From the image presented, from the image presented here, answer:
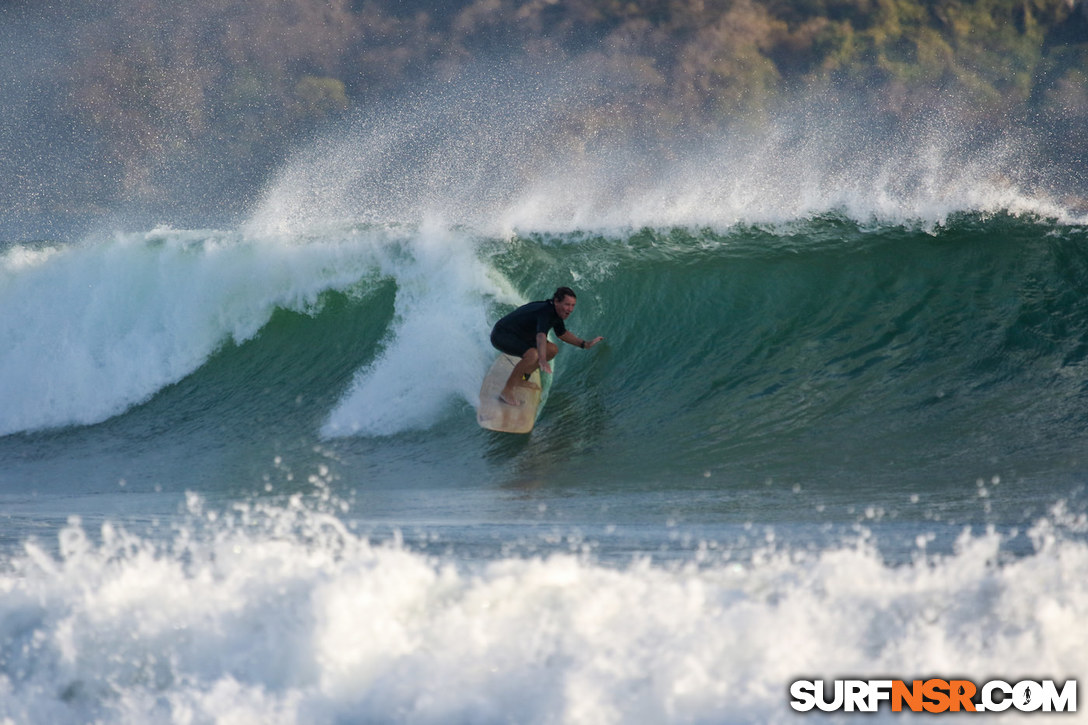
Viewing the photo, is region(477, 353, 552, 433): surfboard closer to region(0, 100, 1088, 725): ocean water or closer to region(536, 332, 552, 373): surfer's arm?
region(0, 100, 1088, 725): ocean water

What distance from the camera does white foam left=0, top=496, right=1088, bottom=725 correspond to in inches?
98.8

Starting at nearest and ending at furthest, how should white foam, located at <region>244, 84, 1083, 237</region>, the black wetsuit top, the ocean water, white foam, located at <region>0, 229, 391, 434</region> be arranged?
1. the ocean water
2. the black wetsuit top
3. white foam, located at <region>244, 84, 1083, 237</region>
4. white foam, located at <region>0, 229, 391, 434</region>

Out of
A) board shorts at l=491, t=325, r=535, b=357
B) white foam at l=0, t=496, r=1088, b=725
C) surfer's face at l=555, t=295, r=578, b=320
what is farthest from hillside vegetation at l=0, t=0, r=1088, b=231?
white foam at l=0, t=496, r=1088, b=725

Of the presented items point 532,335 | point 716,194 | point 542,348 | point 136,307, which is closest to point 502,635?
point 542,348

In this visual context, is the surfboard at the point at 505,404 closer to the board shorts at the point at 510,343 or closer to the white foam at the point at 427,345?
the board shorts at the point at 510,343

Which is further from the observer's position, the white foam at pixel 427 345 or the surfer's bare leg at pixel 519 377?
the white foam at pixel 427 345

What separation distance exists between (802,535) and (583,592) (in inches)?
62.2

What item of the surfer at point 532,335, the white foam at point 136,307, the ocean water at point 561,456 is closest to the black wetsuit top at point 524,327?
the surfer at point 532,335

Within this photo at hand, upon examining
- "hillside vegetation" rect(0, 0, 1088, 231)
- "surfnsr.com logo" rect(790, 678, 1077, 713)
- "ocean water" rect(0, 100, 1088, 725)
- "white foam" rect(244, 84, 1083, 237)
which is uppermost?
"hillside vegetation" rect(0, 0, 1088, 231)

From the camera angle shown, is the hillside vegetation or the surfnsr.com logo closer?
the surfnsr.com logo

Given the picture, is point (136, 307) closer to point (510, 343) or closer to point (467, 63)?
point (510, 343)

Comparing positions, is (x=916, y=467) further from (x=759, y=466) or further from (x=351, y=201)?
Result: (x=351, y=201)

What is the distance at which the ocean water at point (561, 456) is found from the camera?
2.68m

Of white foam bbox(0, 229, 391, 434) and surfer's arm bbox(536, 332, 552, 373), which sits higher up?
white foam bbox(0, 229, 391, 434)
